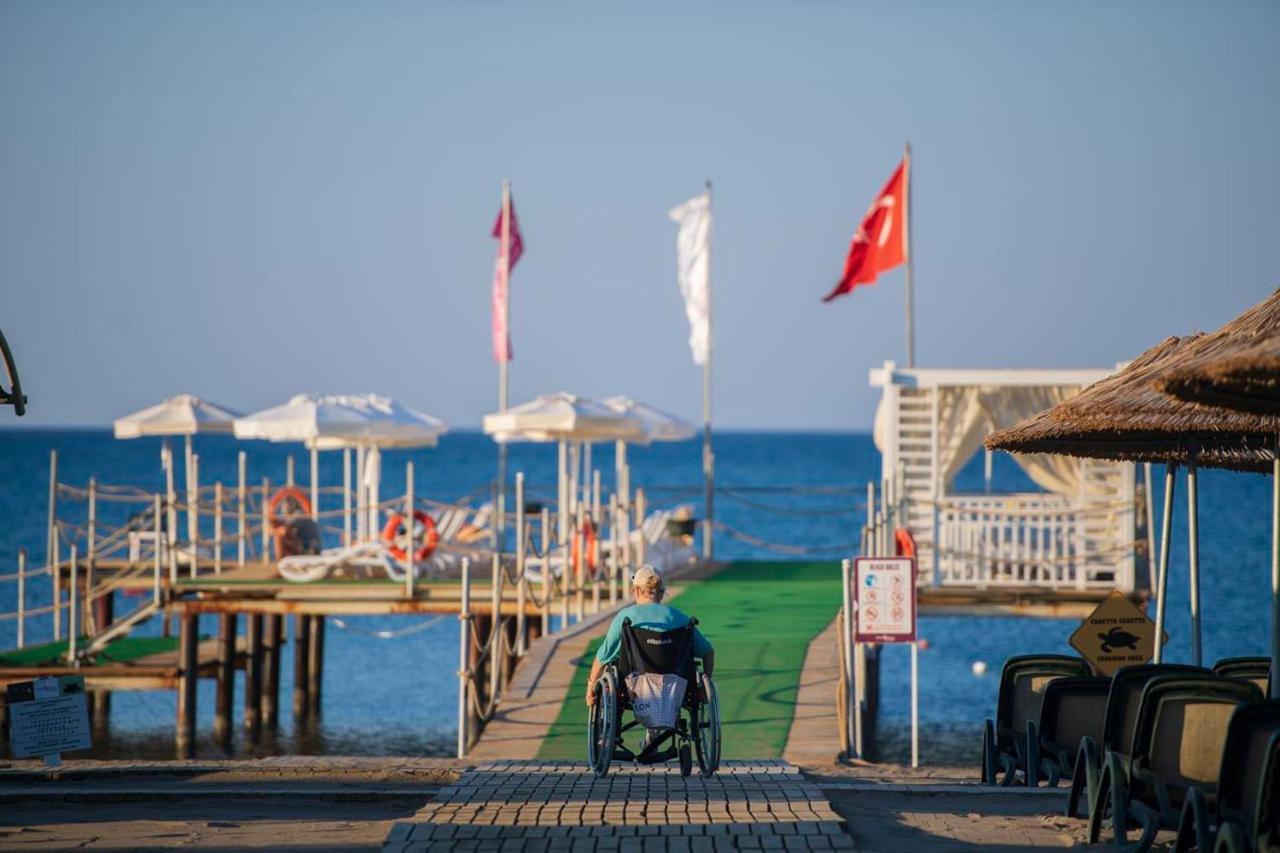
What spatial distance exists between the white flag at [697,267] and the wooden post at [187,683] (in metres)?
8.71

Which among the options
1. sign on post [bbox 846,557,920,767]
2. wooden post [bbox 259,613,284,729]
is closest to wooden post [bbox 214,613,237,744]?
wooden post [bbox 259,613,284,729]

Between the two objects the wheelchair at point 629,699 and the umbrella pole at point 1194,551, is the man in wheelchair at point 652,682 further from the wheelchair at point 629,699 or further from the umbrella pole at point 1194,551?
the umbrella pole at point 1194,551

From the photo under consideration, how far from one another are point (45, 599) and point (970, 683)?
2433cm

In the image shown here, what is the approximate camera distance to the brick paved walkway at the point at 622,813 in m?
7.46

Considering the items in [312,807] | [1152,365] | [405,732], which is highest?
[1152,365]

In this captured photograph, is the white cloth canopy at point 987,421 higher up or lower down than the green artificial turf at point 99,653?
higher up

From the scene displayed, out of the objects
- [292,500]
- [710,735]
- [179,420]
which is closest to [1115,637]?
[710,735]

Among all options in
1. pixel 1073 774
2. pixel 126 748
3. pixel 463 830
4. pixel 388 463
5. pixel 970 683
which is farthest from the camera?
pixel 388 463

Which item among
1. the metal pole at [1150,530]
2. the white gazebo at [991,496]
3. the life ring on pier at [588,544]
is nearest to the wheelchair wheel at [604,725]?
the white gazebo at [991,496]

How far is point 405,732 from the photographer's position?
2484cm

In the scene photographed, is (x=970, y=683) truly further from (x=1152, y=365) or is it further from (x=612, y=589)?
(x=1152, y=365)

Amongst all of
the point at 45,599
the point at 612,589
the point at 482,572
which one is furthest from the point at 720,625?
the point at 45,599

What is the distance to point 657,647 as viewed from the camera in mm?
9281

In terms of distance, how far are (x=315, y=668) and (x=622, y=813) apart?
715 inches
